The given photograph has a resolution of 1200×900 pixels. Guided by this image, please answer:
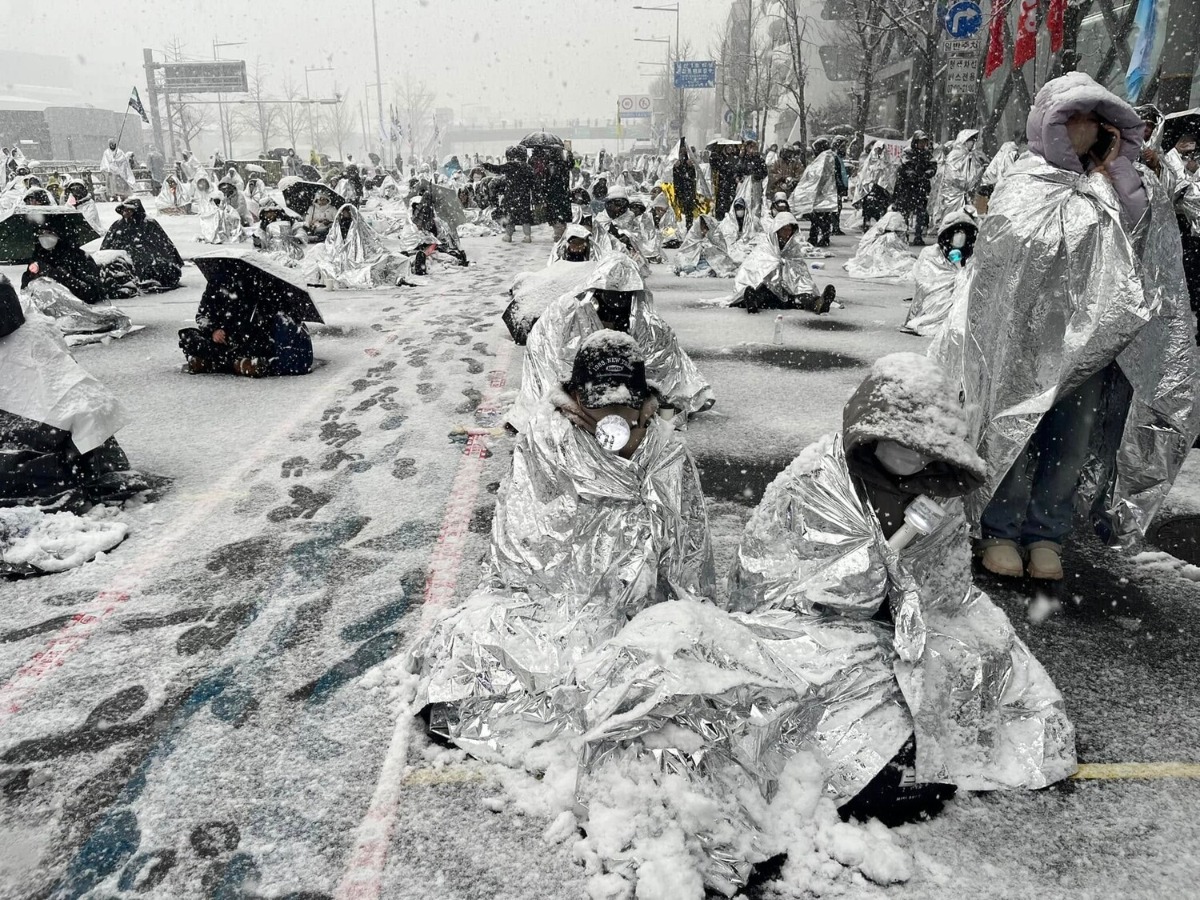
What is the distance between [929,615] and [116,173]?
108 ft

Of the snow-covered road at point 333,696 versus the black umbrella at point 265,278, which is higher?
the black umbrella at point 265,278

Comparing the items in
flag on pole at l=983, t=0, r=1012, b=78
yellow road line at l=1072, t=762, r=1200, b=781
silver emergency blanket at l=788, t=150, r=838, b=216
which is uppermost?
→ flag on pole at l=983, t=0, r=1012, b=78

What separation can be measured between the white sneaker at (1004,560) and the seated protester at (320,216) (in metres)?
12.5

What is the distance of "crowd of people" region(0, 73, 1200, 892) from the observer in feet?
6.27

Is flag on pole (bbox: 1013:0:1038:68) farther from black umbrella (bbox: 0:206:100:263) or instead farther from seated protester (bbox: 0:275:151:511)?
seated protester (bbox: 0:275:151:511)

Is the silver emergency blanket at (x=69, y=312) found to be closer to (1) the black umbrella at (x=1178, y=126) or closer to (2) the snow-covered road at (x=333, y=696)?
(2) the snow-covered road at (x=333, y=696)

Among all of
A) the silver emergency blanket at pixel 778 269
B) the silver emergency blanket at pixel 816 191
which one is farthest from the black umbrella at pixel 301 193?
the silver emergency blanket at pixel 816 191

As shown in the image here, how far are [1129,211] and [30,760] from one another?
3942mm

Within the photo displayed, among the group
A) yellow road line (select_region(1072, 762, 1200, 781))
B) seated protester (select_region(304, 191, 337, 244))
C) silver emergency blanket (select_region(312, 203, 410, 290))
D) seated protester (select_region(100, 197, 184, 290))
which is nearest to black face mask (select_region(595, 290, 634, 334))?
yellow road line (select_region(1072, 762, 1200, 781))

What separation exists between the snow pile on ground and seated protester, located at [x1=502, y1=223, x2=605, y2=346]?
2.63 metres

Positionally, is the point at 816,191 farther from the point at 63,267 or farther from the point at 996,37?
the point at 63,267

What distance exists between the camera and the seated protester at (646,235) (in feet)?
45.1

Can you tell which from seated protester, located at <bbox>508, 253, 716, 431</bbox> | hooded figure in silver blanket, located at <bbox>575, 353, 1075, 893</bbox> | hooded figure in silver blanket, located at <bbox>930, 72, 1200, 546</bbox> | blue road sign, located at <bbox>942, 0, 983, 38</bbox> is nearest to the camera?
hooded figure in silver blanket, located at <bbox>575, 353, 1075, 893</bbox>

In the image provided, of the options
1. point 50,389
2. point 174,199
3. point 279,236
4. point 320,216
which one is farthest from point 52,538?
point 174,199
